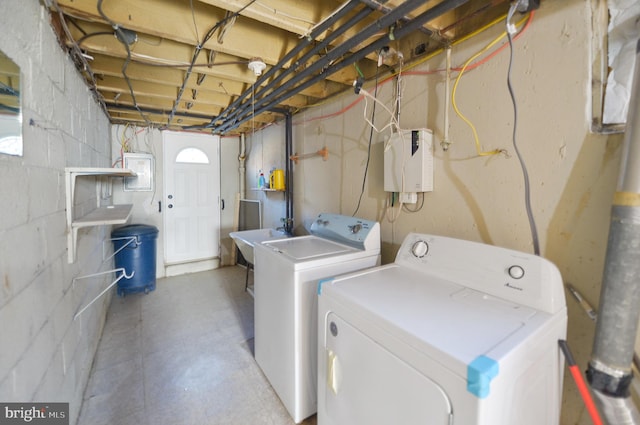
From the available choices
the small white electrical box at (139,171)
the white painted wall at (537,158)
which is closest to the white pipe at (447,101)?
the white painted wall at (537,158)

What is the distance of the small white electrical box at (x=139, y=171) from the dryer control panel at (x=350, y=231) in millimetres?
2938

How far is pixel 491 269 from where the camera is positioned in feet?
3.80

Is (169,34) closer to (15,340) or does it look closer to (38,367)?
(15,340)

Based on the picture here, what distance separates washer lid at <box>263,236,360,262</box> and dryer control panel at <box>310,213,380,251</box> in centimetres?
5

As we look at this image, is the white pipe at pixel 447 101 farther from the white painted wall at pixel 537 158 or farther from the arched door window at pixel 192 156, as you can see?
the arched door window at pixel 192 156

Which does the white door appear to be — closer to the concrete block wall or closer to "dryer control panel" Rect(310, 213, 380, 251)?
the concrete block wall

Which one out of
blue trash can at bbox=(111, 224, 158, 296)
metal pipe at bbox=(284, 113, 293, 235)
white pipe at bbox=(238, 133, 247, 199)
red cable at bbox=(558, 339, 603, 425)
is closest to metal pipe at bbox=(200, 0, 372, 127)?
metal pipe at bbox=(284, 113, 293, 235)

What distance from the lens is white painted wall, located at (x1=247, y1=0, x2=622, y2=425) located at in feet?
3.45

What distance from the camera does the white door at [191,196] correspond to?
4.04 m

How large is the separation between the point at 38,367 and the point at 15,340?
0.87ft

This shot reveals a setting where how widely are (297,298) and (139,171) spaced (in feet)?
11.6

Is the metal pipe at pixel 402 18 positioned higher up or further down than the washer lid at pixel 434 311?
higher up

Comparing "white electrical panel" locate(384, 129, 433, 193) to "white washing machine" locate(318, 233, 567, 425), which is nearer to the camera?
"white washing machine" locate(318, 233, 567, 425)

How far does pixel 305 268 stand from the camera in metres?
1.51
